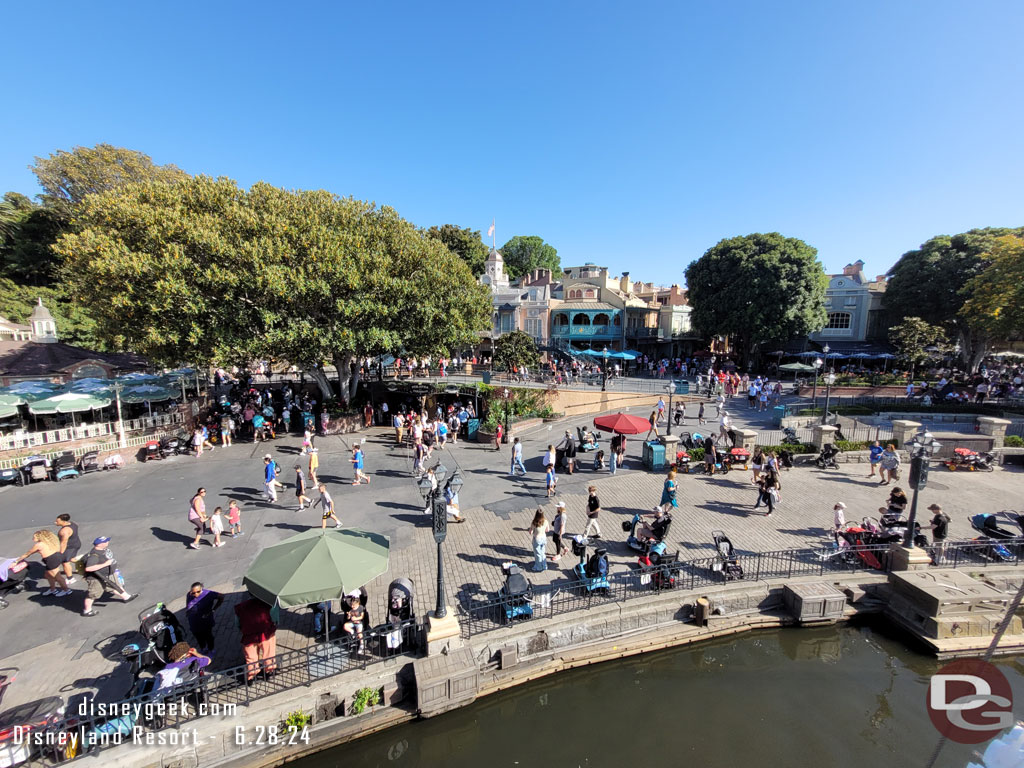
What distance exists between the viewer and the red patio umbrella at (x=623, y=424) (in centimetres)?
1455

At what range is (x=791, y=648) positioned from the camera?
8602 mm

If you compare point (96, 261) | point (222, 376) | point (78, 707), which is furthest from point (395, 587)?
point (222, 376)

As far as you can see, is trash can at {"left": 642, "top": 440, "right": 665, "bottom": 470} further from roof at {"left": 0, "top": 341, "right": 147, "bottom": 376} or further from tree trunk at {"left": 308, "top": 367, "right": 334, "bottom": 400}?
roof at {"left": 0, "top": 341, "right": 147, "bottom": 376}

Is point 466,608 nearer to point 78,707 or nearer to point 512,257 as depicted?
point 78,707

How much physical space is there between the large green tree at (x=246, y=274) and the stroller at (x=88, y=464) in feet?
13.7

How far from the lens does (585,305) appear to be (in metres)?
44.5

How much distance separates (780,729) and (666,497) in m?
5.29

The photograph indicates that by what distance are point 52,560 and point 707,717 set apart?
1215 cm

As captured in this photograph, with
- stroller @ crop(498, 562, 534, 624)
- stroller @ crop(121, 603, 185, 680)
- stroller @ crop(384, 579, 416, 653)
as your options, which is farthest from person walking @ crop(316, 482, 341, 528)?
stroller @ crop(498, 562, 534, 624)

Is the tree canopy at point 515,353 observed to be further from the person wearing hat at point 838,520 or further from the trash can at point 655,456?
the person wearing hat at point 838,520

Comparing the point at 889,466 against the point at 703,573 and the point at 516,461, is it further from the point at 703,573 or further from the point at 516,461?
the point at 516,461

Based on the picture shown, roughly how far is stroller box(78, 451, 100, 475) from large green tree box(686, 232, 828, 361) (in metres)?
39.3

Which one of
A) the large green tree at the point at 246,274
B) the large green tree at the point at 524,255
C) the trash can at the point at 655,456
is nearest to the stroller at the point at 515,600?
the trash can at the point at 655,456

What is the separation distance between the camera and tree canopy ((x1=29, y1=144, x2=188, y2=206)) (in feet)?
106
